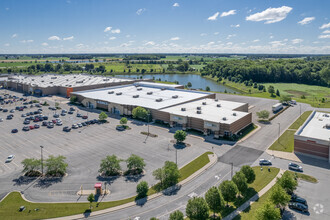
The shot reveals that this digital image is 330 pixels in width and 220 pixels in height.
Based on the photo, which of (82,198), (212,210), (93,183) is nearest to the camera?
(212,210)

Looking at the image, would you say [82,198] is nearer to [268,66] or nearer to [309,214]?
[309,214]

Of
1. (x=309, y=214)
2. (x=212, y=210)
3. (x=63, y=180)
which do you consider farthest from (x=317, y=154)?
(x=63, y=180)

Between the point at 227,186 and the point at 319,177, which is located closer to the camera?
the point at 227,186

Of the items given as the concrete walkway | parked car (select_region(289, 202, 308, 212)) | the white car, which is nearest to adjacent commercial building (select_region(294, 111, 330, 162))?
the concrete walkway

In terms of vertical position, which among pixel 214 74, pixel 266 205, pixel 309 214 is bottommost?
pixel 309 214

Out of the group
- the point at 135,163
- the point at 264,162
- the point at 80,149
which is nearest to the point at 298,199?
the point at 264,162

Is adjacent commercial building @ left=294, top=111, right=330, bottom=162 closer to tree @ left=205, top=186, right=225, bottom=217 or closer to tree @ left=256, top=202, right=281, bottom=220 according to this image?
tree @ left=256, top=202, right=281, bottom=220
